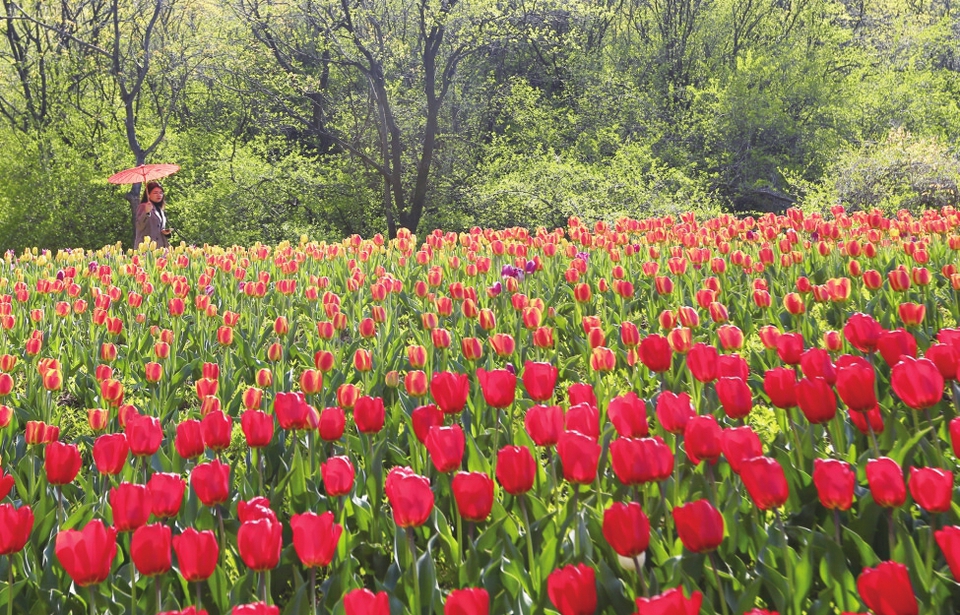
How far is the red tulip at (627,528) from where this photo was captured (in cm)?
144

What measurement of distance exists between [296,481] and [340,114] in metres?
19.8

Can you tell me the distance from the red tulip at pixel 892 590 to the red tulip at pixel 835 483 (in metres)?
0.41

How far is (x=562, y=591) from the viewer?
127 cm

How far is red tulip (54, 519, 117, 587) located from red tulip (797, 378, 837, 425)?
150 cm

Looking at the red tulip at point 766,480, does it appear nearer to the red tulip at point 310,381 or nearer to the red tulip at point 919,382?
the red tulip at point 919,382

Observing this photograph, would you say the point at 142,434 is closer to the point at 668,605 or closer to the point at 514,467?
the point at 514,467

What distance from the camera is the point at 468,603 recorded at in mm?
1205

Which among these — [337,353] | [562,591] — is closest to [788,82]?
[337,353]

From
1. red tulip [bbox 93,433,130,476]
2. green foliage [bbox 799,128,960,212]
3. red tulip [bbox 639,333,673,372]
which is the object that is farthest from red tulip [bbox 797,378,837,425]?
green foliage [bbox 799,128,960,212]

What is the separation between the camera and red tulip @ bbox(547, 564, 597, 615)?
1262 millimetres

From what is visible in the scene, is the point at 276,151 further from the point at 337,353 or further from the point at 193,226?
the point at 337,353

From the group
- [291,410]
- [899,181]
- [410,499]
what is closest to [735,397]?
[410,499]

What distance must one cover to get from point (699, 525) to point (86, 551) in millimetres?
1100

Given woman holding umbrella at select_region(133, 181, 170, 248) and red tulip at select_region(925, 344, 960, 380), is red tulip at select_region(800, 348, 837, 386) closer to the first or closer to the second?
red tulip at select_region(925, 344, 960, 380)
